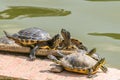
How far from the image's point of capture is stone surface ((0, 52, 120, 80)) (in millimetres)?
5453

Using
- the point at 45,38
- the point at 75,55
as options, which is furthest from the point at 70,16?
the point at 75,55

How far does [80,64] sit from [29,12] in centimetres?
434

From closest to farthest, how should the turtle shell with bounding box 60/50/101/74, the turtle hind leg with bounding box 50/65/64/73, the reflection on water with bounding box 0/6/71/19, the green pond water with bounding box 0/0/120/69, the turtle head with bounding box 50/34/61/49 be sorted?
the turtle shell with bounding box 60/50/101/74 < the turtle hind leg with bounding box 50/65/64/73 < the turtle head with bounding box 50/34/61/49 < the green pond water with bounding box 0/0/120/69 < the reflection on water with bounding box 0/6/71/19

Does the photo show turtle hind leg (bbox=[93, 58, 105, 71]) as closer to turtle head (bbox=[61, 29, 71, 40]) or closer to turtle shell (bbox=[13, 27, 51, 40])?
turtle head (bbox=[61, 29, 71, 40])

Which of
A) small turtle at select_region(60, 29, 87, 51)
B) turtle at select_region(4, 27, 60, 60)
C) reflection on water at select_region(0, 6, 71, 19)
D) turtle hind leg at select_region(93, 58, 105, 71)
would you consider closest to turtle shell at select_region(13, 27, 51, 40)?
turtle at select_region(4, 27, 60, 60)

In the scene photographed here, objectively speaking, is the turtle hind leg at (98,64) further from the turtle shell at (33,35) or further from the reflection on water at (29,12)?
the reflection on water at (29,12)

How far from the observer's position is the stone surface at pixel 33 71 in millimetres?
5453

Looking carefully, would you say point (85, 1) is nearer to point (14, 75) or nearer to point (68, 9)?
point (68, 9)

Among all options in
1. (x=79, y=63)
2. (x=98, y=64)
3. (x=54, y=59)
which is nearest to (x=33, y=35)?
(x=54, y=59)

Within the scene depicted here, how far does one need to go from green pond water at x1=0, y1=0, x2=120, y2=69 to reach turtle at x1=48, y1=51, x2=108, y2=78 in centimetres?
173

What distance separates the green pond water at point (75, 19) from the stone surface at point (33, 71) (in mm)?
1612

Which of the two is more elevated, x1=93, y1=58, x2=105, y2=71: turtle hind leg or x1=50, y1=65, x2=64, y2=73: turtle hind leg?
x1=93, y1=58, x2=105, y2=71: turtle hind leg

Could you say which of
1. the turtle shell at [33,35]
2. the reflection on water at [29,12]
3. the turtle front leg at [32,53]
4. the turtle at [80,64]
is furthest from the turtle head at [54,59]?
the reflection on water at [29,12]

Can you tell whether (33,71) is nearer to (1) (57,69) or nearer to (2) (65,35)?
(1) (57,69)
